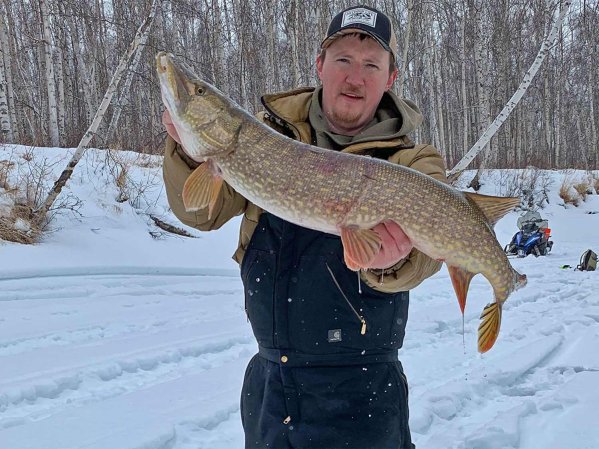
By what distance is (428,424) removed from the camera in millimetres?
2846

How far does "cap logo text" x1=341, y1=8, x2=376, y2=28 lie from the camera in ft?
5.81

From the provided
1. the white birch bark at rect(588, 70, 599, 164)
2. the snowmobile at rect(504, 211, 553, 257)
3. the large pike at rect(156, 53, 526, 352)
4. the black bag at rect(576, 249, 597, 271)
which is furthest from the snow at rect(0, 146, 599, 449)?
the white birch bark at rect(588, 70, 599, 164)

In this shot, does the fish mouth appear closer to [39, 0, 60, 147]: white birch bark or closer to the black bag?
the black bag

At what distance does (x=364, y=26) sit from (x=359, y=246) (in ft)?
2.54

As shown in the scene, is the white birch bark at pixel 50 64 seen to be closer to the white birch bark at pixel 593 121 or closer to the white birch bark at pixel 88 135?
the white birch bark at pixel 88 135

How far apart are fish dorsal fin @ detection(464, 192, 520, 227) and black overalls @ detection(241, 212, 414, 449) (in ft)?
1.29

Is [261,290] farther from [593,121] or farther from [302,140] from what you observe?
[593,121]

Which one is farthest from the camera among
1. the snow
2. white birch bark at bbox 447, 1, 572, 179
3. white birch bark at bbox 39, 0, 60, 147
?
white birch bark at bbox 39, 0, 60, 147

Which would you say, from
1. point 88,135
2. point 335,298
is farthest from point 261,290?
point 88,135

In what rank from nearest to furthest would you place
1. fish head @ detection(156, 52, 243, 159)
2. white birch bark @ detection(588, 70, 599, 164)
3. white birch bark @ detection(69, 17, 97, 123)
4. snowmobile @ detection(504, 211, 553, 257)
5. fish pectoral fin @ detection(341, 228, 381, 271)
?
1. fish pectoral fin @ detection(341, 228, 381, 271)
2. fish head @ detection(156, 52, 243, 159)
3. snowmobile @ detection(504, 211, 553, 257)
4. white birch bark @ detection(69, 17, 97, 123)
5. white birch bark @ detection(588, 70, 599, 164)

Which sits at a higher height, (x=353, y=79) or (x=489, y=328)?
(x=353, y=79)

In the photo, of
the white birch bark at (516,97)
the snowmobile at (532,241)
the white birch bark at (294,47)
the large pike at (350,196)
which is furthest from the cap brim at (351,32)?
the white birch bark at (294,47)

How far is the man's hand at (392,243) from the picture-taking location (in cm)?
155

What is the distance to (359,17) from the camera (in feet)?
5.86
